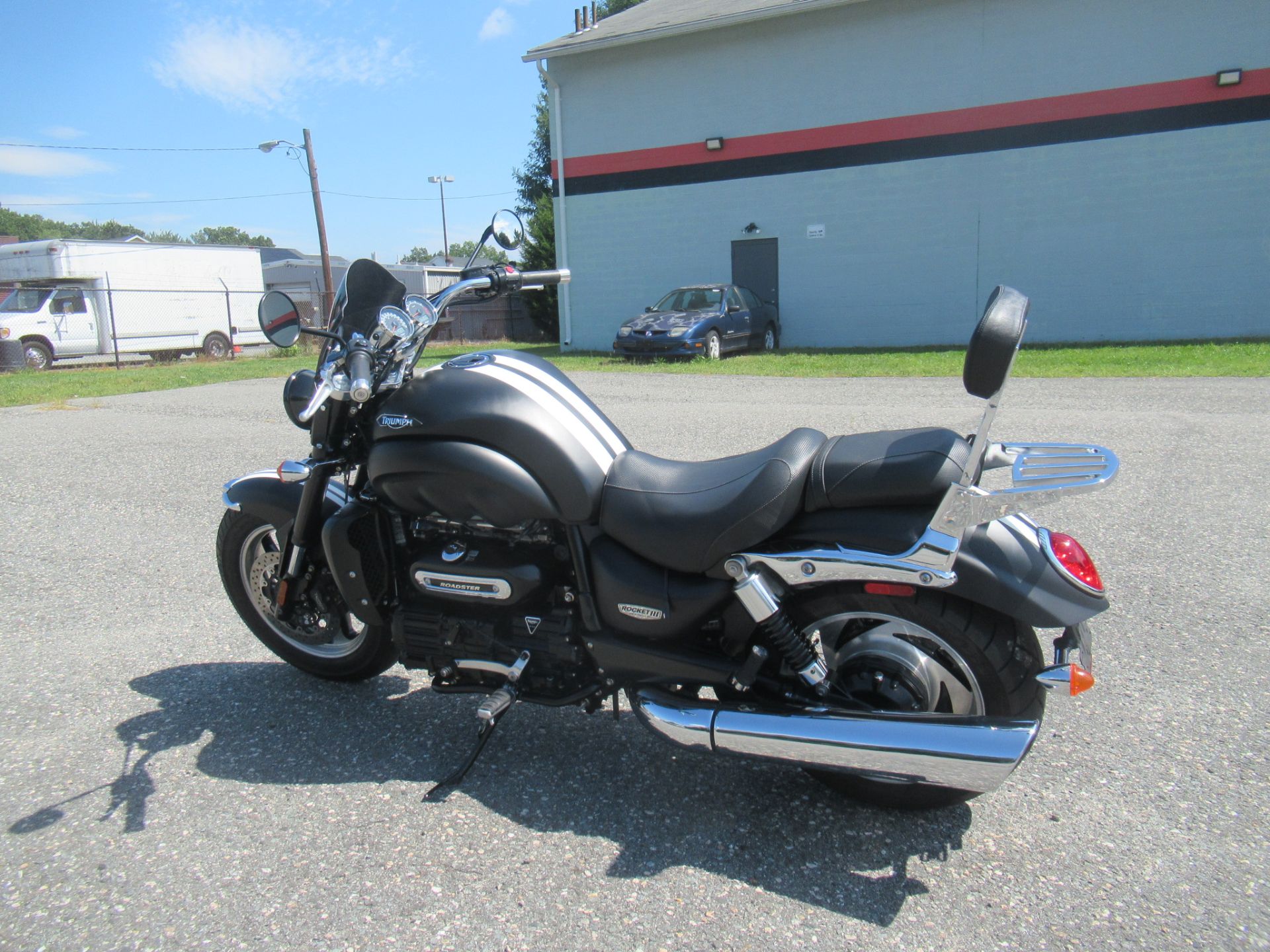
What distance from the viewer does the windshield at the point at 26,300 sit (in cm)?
2080

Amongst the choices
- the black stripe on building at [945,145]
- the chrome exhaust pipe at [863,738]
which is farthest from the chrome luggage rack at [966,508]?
the black stripe on building at [945,145]

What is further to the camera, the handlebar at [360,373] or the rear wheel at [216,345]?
the rear wheel at [216,345]

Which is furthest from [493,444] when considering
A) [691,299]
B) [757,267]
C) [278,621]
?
[757,267]

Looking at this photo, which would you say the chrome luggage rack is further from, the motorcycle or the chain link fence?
the chain link fence

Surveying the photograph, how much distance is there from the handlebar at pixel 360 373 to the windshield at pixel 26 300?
22650mm

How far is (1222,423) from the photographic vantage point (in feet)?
26.6

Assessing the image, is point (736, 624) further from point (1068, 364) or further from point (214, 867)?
point (1068, 364)

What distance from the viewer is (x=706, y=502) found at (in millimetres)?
2533

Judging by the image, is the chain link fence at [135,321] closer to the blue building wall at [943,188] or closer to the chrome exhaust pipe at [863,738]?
the blue building wall at [943,188]

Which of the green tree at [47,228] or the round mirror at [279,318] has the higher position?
the green tree at [47,228]

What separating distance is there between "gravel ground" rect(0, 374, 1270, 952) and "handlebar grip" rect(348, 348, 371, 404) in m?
1.25

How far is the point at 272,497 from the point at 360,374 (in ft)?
2.89

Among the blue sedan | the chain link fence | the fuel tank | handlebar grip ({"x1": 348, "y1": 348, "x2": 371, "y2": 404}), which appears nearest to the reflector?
the fuel tank

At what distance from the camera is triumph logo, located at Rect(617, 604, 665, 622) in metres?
2.62
